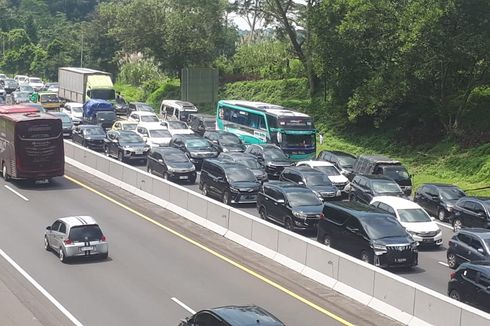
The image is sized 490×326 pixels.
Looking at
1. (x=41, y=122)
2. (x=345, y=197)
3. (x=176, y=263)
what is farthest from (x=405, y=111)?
(x=176, y=263)

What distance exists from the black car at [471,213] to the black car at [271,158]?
11478mm

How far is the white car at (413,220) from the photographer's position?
28.1m

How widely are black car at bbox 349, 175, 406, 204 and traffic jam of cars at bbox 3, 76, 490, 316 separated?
44 millimetres

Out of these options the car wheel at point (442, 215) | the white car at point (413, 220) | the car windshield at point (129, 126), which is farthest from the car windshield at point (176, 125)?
the white car at point (413, 220)

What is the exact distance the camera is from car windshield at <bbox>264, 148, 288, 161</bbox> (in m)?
42.0

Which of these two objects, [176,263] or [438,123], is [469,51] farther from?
[176,263]

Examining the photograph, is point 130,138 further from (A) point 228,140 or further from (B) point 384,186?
(B) point 384,186

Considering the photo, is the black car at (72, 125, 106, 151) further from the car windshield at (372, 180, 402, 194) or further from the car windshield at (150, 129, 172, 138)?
the car windshield at (372, 180, 402, 194)

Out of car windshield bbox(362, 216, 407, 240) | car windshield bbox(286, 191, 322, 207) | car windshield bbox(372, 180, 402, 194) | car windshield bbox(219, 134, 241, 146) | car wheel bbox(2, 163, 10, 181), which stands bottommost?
car wheel bbox(2, 163, 10, 181)

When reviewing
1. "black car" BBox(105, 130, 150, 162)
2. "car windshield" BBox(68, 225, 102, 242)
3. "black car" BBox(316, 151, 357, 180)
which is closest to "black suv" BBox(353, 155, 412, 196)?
"black car" BBox(316, 151, 357, 180)

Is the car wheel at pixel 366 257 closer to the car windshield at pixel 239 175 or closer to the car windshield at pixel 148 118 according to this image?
the car windshield at pixel 239 175

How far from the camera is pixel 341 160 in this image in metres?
41.7

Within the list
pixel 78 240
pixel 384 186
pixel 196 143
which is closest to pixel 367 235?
pixel 78 240

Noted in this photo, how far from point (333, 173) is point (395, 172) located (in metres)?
3.02
